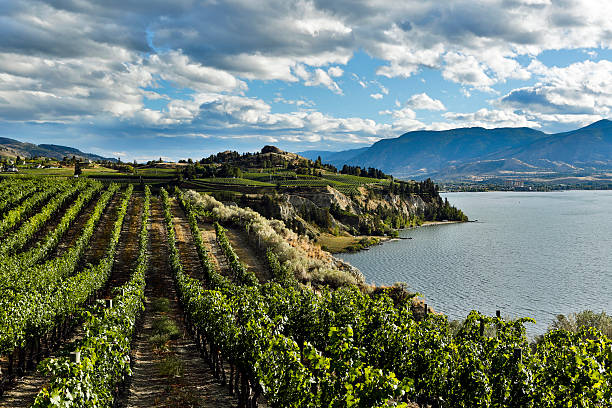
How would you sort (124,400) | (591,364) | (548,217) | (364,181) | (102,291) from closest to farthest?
(591,364) → (124,400) → (102,291) → (548,217) → (364,181)

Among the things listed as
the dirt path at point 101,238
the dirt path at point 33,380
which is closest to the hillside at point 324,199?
the dirt path at point 101,238

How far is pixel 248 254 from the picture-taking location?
5041 cm

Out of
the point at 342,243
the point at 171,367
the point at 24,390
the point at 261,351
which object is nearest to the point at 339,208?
the point at 342,243

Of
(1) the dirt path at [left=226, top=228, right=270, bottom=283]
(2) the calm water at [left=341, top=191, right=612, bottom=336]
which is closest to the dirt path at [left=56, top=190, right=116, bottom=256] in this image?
(1) the dirt path at [left=226, top=228, right=270, bottom=283]

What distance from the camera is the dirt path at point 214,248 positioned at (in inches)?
1716

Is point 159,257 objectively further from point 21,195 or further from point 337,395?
point 337,395

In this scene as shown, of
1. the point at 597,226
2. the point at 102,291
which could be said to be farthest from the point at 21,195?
the point at 597,226

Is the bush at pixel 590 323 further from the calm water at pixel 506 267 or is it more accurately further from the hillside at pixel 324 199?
the hillside at pixel 324 199

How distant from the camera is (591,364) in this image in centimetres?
1111

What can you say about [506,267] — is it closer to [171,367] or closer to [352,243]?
[352,243]

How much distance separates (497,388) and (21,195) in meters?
79.1

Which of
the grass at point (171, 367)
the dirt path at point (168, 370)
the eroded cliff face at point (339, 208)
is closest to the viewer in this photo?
the dirt path at point (168, 370)

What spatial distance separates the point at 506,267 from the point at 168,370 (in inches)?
2837

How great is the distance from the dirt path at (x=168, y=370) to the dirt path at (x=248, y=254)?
33.2 feet
